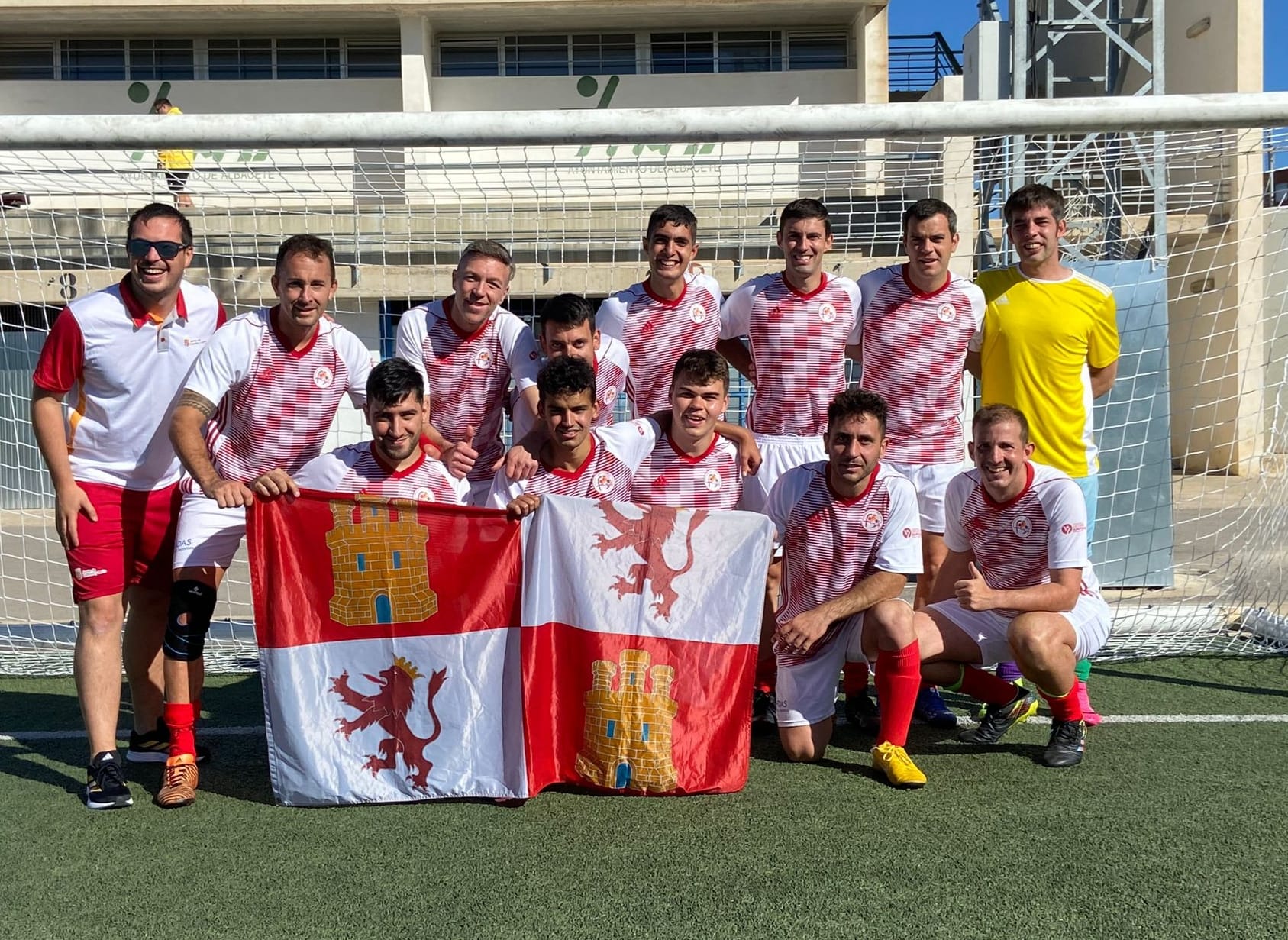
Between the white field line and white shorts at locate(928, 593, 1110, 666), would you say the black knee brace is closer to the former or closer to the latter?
the white field line

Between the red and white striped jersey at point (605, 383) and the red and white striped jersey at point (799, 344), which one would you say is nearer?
the red and white striped jersey at point (605, 383)

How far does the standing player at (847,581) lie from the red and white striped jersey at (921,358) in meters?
0.48

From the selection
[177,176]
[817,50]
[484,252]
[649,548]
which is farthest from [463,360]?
[817,50]

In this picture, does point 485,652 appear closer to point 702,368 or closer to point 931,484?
point 702,368

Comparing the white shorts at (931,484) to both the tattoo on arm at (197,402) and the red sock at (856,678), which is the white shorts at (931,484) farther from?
the tattoo on arm at (197,402)

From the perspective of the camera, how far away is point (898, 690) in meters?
3.73

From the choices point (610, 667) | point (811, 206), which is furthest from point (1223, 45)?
point (610, 667)

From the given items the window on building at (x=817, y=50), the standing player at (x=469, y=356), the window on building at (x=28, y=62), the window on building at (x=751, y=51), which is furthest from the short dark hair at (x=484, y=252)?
the window on building at (x=28, y=62)

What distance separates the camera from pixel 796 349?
14.0 feet

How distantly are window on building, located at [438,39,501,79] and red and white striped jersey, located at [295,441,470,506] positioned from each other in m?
15.7

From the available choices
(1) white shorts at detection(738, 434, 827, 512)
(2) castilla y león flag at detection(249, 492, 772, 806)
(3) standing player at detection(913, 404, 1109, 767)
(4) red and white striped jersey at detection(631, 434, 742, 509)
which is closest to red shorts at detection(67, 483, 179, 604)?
(2) castilla y león flag at detection(249, 492, 772, 806)

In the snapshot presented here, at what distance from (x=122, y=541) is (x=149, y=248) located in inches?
38.9

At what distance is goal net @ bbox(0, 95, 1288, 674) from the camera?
14.7ft

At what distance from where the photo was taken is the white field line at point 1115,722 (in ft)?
14.1
